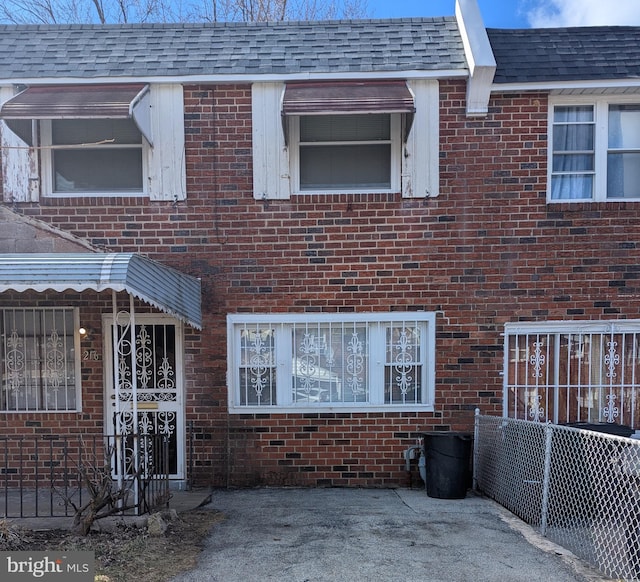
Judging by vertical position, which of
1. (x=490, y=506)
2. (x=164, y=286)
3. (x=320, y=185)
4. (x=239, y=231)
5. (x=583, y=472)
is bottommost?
(x=490, y=506)

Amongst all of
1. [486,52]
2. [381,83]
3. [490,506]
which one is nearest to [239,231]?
[381,83]

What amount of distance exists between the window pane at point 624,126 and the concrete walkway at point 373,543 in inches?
195

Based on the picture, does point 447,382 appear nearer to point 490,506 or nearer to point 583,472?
point 490,506

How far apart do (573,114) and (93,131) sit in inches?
253

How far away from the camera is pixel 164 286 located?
5637 mm

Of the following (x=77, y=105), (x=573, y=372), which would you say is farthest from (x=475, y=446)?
(x=77, y=105)

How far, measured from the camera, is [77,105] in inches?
238

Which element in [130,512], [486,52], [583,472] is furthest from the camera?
[486,52]

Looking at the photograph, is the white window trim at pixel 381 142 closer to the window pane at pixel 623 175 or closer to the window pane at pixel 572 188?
the window pane at pixel 572 188

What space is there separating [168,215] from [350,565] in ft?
15.2

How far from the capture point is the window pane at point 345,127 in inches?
264

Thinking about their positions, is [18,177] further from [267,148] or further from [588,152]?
[588,152]

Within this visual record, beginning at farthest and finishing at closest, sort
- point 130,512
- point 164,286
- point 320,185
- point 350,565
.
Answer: point 320,185 < point 164,286 < point 130,512 < point 350,565

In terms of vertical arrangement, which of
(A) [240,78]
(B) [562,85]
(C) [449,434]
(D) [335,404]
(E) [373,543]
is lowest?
(E) [373,543]
